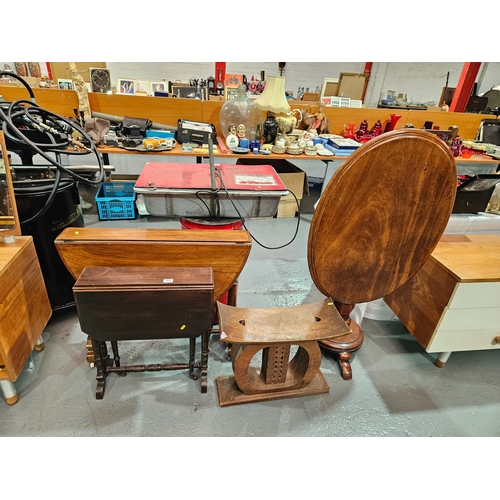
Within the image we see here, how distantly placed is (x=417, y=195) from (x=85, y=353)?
1.80 m

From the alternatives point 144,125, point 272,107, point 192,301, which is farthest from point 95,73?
point 192,301

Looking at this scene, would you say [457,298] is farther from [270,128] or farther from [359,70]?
[359,70]

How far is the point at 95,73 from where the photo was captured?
4586 mm

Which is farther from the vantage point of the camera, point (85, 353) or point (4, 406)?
point (85, 353)

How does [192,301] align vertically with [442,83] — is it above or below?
below

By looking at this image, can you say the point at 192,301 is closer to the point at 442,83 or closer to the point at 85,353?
the point at 85,353

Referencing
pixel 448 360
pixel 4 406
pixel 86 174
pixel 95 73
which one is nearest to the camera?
pixel 4 406

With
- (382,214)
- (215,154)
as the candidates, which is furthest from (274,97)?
(382,214)

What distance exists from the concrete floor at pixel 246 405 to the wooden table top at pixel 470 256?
64 cm

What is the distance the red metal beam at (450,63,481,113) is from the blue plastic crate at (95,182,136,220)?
6388 mm

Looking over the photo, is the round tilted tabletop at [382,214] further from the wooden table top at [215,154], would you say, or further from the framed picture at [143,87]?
the framed picture at [143,87]

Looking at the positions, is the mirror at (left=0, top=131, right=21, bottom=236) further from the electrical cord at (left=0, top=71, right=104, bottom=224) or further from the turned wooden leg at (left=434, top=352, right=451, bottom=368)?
the turned wooden leg at (left=434, top=352, right=451, bottom=368)

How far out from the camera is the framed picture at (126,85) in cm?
514

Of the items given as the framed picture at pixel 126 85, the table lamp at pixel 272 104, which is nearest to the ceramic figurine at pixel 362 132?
the table lamp at pixel 272 104
